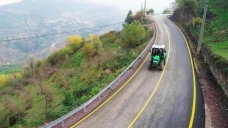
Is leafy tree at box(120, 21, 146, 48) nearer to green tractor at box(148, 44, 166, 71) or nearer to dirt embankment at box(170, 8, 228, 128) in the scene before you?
dirt embankment at box(170, 8, 228, 128)

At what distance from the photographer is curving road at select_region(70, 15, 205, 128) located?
42.4 ft

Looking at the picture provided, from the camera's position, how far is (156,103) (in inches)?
605

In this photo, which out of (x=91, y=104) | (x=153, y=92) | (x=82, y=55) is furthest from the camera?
(x=82, y=55)

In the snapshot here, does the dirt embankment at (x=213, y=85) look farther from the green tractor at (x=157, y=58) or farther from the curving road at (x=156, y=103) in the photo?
the green tractor at (x=157, y=58)

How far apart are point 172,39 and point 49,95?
933 inches

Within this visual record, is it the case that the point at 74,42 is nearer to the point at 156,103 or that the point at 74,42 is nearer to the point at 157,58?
the point at 157,58

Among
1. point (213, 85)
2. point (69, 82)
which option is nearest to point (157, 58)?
point (213, 85)

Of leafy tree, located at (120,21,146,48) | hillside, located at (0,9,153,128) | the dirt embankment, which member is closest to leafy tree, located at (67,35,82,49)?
hillside, located at (0,9,153,128)

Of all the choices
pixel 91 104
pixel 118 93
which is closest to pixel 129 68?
pixel 118 93

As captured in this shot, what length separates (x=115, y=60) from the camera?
87.9 ft

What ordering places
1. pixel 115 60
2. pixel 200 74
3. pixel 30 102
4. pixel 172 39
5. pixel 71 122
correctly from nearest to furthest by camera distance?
pixel 71 122 → pixel 200 74 → pixel 115 60 → pixel 30 102 → pixel 172 39

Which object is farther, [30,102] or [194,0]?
[194,0]

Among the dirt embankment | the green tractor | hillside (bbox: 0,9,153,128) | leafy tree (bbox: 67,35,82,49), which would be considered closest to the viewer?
the dirt embankment

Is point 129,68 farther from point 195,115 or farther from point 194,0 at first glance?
point 194,0
